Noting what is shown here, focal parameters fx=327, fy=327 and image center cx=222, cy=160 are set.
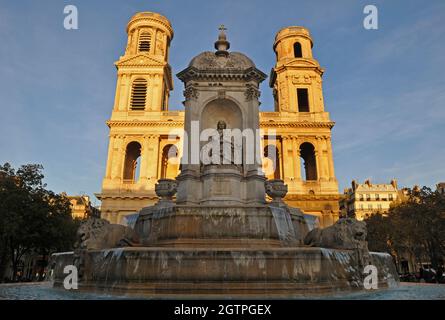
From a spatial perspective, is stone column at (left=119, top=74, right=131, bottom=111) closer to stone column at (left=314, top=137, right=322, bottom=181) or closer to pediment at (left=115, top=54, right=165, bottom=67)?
pediment at (left=115, top=54, right=165, bottom=67)

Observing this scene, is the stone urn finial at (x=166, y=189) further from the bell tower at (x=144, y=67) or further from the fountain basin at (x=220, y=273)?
→ the bell tower at (x=144, y=67)

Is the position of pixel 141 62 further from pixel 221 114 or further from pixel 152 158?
pixel 221 114

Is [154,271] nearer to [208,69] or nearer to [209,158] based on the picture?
[209,158]

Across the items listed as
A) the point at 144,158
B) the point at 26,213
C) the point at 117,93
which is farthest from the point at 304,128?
the point at 26,213

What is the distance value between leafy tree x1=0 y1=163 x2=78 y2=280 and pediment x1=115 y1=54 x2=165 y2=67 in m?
26.6

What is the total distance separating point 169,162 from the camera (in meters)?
49.8

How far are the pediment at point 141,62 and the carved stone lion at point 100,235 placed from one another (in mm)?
43009

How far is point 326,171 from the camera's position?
1817 inches

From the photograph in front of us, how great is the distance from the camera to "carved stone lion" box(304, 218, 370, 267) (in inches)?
361

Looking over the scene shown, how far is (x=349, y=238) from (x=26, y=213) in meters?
25.6

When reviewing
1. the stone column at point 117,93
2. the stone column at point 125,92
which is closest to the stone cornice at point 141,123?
the stone column at point 125,92
